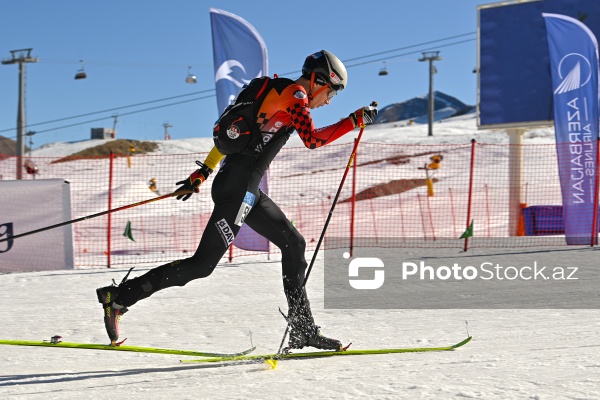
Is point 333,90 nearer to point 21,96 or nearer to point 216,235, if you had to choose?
point 216,235

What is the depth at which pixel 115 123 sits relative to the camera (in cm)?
7581

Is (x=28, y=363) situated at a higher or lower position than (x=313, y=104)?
lower

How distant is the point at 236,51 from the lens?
428 inches

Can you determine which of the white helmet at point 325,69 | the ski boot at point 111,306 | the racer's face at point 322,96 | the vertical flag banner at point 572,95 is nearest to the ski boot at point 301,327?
the ski boot at point 111,306

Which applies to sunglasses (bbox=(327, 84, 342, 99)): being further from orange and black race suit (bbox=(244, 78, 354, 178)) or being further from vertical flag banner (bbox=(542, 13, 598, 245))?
vertical flag banner (bbox=(542, 13, 598, 245))

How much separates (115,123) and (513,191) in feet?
202

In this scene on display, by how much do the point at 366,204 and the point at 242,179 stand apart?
21635mm

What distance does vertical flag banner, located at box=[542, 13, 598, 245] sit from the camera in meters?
13.0

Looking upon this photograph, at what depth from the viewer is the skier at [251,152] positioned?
13.2 ft

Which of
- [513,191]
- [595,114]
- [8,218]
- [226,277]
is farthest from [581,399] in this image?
[513,191]

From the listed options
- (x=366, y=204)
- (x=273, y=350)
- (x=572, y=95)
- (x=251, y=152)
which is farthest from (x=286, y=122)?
(x=366, y=204)

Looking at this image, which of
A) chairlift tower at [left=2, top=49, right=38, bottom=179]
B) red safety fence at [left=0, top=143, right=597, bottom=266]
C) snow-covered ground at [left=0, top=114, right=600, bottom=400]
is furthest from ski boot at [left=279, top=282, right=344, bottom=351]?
chairlift tower at [left=2, top=49, right=38, bottom=179]

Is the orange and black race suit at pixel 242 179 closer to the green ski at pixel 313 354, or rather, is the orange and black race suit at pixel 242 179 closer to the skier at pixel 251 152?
the skier at pixel 251 152

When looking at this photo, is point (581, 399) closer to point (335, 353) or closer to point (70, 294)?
point (335, 353)
